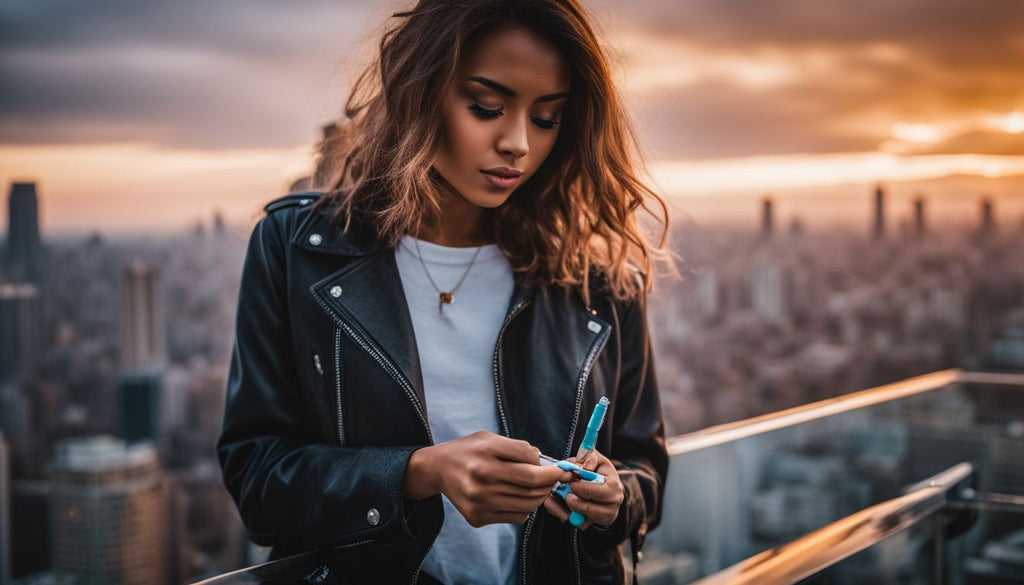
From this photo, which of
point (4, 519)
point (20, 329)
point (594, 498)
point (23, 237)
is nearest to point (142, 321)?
point (20, 329)

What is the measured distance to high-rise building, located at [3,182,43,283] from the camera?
5535mm

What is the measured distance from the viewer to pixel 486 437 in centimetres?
106

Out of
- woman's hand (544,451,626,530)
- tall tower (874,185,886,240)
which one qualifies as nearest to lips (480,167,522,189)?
woman's hand (544,451,626,530)

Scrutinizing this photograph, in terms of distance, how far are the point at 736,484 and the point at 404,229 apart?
1.81 m

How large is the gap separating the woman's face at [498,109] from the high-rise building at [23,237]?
203 inches

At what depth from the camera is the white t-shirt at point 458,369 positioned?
53.1 inches

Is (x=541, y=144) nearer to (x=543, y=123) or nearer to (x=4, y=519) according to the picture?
(x=543, y=123)

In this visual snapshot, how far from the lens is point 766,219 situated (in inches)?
235

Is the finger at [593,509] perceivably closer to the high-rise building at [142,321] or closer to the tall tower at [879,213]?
the high-rise building at [142,321]

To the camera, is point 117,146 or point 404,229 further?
point 117,146

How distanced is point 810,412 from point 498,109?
77.8 inches

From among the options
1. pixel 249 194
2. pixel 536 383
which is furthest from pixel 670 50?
pixel 536 383

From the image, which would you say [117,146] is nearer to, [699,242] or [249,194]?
[249,194]

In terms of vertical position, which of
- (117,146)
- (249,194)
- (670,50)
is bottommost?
(249,194)
